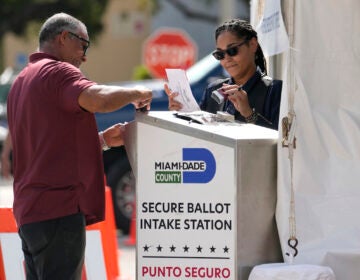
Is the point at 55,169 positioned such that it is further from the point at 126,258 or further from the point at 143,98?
the point at 126,258

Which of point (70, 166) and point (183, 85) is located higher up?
point (183, 85)

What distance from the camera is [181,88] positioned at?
5242 millimetres

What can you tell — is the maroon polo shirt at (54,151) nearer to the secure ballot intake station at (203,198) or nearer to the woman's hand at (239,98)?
the secure ballot intake station at (203,198)

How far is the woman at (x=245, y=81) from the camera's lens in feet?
17.8

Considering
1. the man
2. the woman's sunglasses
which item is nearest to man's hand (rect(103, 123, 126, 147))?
the man

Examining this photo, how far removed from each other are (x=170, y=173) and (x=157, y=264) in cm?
44

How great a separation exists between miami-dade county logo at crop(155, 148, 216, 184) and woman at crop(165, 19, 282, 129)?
686 millimetres

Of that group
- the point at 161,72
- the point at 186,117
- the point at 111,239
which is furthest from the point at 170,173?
the point at 161,72

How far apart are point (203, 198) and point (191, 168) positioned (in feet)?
0.49

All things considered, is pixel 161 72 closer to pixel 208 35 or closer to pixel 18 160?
pixel 18 160

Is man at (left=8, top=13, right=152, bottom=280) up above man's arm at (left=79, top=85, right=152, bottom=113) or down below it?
below

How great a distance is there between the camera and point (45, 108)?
5.08 metres

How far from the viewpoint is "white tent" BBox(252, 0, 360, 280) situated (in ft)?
15.3

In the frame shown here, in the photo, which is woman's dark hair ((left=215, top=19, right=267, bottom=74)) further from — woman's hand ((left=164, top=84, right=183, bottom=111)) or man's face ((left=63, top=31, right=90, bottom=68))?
man's face ((left=63, top=31, right=90, bottom=68))
